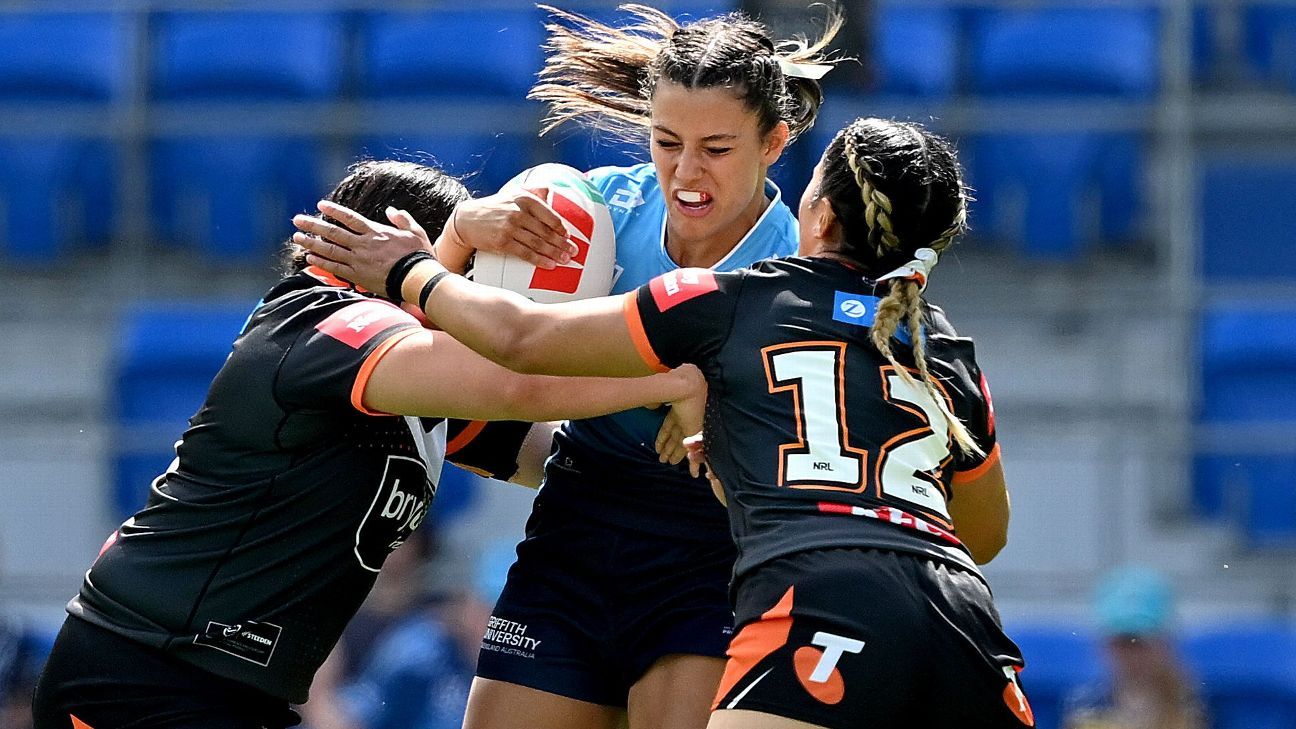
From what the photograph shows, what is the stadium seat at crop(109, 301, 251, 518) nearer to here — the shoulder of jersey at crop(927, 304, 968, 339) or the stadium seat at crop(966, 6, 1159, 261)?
the stadium seat at crop(966, 6, 1159, 261)

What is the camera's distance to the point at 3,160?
1041 centimetres

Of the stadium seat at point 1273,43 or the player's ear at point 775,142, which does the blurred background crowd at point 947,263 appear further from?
the player's ear at point 775,142

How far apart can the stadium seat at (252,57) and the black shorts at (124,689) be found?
23.5 feet

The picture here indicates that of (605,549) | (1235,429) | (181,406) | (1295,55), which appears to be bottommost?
(181,406)

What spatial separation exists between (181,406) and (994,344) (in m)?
4.20

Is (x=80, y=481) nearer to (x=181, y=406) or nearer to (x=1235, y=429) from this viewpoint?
(x=181, y=406)

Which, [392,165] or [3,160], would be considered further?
[3,160]

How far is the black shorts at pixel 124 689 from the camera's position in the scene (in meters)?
3.55

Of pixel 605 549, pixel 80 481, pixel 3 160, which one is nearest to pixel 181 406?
pixel 80 481

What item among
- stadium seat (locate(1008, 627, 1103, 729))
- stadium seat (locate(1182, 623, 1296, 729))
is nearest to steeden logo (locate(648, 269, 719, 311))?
stadium seat (locate(1008, 627, 1103, 729))

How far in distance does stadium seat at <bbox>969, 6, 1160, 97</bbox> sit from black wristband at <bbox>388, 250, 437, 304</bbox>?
23.4 feet

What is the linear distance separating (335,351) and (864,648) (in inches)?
47.3

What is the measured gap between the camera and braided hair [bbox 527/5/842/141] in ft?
12.8

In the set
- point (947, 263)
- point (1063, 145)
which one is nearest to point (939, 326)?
point (947, 263)
